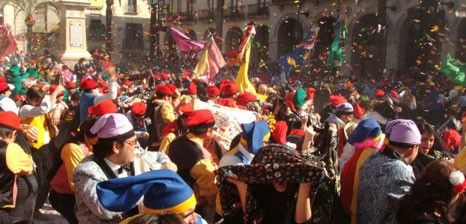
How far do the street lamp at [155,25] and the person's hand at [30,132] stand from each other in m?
37.5

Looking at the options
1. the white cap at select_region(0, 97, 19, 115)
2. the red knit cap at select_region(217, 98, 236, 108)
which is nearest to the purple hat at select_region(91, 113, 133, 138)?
the white cap at select_region(0, 97, 19, 115)

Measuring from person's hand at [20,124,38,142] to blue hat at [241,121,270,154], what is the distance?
2566 mm

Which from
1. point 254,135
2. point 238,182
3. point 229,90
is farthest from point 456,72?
point 238,182

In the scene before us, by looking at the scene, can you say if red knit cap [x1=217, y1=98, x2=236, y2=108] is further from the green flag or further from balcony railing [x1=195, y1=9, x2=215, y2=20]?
balcony railing [x1=195, y1=9, x2=215, y2=20]

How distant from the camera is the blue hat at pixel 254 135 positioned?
4336 mm

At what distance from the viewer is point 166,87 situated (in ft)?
26.2

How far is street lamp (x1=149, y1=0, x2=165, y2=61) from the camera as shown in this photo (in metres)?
44.8

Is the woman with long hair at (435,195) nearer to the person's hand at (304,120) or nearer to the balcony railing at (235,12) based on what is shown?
the person's hand at (304,120)

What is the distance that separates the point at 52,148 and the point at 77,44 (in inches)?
497

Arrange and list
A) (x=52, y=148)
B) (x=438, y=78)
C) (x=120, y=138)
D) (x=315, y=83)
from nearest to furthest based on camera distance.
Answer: (x=120, y=138) → (x=52, y=148) → (x=438, y=78) → (x=315, y=83)

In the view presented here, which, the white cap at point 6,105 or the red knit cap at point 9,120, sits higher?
the red knit cap at point 9,120

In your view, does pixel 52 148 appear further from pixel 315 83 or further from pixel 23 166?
pixel 315 83

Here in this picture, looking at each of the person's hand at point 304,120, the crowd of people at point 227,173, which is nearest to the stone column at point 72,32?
the crowd of people at point 227,173

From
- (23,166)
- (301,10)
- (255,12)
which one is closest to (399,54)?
(301,10)
